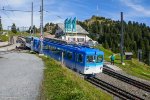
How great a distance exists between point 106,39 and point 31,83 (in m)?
119

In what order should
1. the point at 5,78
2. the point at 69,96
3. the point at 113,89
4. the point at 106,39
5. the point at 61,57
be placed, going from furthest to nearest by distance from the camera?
the point at 106,39 → the point at 61,57 → the point at 113,89 → the point at 5,78 → the point at 69,96

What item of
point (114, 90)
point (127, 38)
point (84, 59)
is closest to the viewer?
point (114, 90)

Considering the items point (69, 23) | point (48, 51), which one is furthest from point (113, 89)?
point (69, 23)

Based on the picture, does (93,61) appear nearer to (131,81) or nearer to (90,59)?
(90,59)

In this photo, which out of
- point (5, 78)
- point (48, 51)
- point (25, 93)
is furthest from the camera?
point (48, 51)

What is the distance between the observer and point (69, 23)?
68.2 metres

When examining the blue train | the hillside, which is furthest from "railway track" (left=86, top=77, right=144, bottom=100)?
the hillside

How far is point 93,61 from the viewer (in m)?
33.2

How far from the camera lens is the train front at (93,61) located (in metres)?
32.6

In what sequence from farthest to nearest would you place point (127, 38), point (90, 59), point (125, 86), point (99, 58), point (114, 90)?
point (127, 38)
point (99, 58)
point (90, 59)
point (125, 86)
point (114, 90)

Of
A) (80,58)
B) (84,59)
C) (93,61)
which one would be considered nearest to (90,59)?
(93,61)

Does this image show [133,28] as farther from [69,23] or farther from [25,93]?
[25,93]

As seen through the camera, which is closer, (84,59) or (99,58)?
(84,59)

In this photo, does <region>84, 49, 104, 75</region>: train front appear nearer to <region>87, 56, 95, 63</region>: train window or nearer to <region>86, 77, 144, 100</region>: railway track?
<region>87, 56, 95, 63</region>: train window
